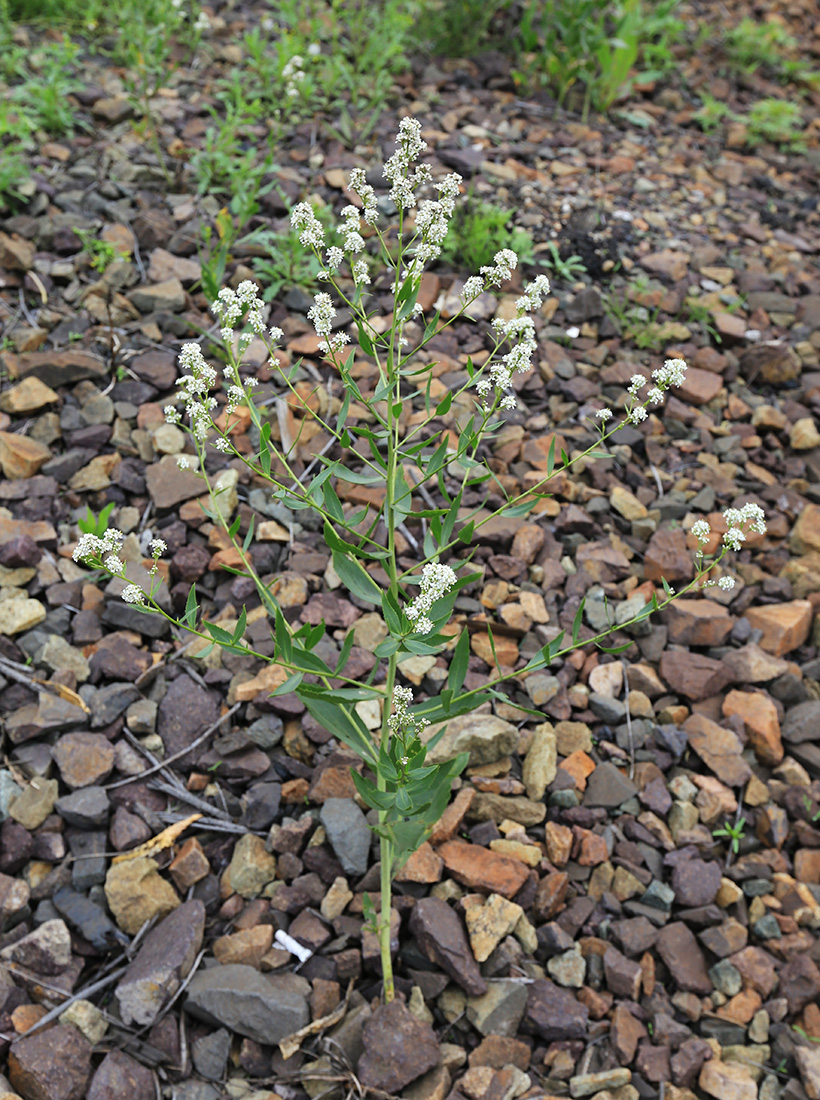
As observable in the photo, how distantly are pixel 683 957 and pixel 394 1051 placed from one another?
88 cm

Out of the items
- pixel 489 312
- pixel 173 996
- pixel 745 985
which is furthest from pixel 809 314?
pixel 173 996

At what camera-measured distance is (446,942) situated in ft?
8.02

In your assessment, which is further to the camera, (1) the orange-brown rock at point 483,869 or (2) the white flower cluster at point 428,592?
(1) the orange-brown rock at point 483,869

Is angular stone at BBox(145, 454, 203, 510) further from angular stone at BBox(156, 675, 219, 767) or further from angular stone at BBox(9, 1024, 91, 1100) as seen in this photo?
angular stone at BBox(9, 1024, 91, 1100)

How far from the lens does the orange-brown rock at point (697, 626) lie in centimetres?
327

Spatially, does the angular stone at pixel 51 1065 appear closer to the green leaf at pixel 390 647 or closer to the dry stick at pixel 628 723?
the green leaf at pixel 390 647

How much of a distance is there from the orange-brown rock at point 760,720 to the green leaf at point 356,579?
4.94 feet

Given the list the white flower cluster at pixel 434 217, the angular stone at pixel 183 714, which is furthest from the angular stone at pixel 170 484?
the white flower cluster at pixel 434 217

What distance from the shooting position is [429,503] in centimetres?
342

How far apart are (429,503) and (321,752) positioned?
3.43 ft

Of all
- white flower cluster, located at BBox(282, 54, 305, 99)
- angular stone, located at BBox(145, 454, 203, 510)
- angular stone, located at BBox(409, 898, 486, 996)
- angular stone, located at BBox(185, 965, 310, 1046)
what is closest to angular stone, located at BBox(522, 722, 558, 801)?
angular stone, located at BBox(409, 898, 486, 996)

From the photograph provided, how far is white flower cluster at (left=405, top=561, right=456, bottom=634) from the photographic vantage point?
181 cm

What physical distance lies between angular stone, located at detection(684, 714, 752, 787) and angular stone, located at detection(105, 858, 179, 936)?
1.68 m

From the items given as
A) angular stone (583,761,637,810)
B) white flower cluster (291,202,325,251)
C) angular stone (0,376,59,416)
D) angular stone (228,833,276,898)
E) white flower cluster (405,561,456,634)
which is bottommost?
angular stone (228,833,276,898)
